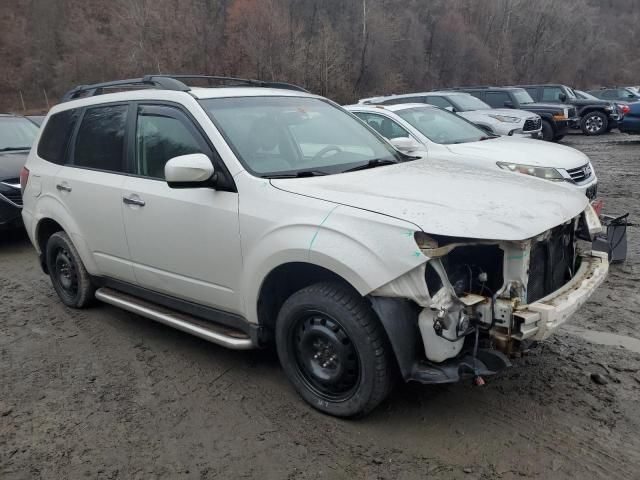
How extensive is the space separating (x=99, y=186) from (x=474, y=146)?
528 centimetres

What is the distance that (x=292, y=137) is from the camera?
3816mm

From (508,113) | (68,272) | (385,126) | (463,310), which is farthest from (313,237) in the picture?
(508,113)

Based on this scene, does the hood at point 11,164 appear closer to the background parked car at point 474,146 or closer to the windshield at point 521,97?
the background parked car at point 474,146

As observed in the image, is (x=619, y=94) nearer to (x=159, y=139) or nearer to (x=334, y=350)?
(x=159, y=139)

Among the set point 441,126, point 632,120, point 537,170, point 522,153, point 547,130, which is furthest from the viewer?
point 547,130

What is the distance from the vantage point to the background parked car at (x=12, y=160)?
7.05m

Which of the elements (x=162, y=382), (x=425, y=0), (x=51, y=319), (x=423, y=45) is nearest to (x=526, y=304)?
(x=162, y=382)

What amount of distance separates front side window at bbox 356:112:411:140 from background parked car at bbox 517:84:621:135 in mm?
13141

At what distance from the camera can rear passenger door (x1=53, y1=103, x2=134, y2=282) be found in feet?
13.5

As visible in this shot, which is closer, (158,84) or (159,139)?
(159,139)

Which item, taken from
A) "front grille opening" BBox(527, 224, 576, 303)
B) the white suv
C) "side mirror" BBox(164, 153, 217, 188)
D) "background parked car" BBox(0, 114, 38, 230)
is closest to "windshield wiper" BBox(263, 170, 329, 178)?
the white suv

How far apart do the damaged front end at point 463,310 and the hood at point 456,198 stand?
0.08m

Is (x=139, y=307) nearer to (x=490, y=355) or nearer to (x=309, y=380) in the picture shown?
(x=309, y=380)

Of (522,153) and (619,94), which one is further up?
(522,153)
